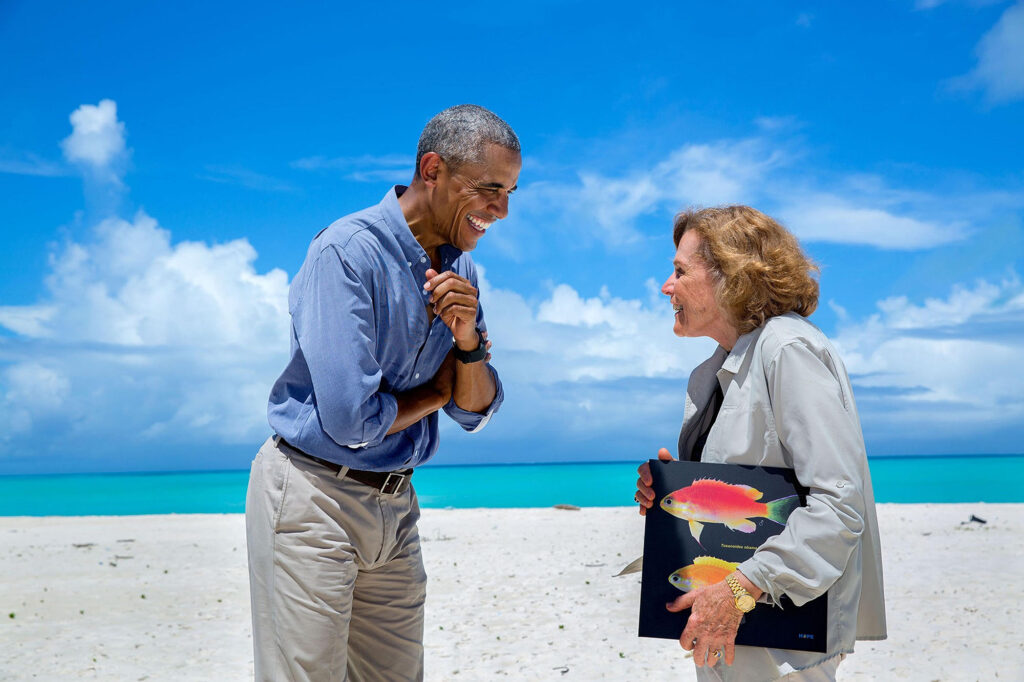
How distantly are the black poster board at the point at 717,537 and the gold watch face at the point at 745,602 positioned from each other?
0.08 meters

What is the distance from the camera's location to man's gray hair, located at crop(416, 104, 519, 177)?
9.48 ft

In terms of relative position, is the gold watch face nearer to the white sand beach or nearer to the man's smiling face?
the man's smiling face

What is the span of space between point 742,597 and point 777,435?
0.45 metres

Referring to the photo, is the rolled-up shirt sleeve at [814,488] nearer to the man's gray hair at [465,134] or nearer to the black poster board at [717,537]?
the black poster board at [717,537]

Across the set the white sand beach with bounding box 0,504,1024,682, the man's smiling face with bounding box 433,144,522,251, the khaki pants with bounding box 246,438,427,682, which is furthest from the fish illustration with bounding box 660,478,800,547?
the white sand beach with bounding box 0,504,1024,682

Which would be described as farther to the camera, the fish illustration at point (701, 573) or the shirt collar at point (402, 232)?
the shirt collar at point (402, 232)

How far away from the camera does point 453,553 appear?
484 inches

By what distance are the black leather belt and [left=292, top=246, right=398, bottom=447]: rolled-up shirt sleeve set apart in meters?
0.18

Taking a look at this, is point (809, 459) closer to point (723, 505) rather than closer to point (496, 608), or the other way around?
point (723, 505)

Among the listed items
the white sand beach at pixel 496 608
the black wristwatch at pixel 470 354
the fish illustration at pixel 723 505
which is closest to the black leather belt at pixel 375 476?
the black wristwatch at pixel 470 354

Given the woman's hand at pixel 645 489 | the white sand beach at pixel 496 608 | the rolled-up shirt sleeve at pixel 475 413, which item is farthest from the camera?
the white sand beach at pixel 496 608

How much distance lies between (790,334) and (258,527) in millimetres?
1830

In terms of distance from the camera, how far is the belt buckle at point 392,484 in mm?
2947

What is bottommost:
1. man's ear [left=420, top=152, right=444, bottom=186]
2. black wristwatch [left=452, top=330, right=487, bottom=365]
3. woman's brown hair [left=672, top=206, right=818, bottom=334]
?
black wristwatch [left=452, top=330, right=487, bottom=365]
